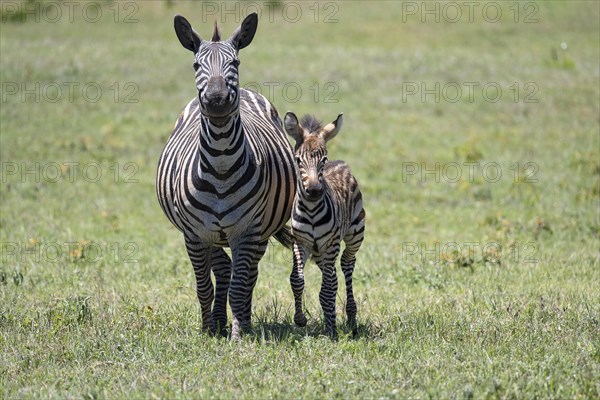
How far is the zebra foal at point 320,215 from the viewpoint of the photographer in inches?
293

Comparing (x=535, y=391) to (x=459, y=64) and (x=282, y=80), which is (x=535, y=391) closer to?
(x=282, y=80)

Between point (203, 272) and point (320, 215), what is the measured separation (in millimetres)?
1333

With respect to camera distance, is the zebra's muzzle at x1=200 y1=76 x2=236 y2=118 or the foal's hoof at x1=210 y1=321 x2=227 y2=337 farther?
the foal's hoof at x1=210 y1=321 x2=227 y2=337

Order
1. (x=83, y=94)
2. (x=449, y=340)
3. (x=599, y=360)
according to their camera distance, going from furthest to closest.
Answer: (x=83, y=94), (x=449, y=340), (x=599, y=360)

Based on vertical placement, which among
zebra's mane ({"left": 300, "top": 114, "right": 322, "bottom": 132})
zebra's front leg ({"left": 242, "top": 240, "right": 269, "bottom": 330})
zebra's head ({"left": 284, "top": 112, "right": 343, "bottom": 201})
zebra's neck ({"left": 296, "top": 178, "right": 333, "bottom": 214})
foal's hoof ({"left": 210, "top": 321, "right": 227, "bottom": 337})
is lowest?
foal's hoof ({"left": 210, "top": 321, "right": 227, "bottom": 337})

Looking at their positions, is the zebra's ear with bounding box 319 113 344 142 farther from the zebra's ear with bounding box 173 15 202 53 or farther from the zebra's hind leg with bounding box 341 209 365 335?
the zebra's ear with bounding box 173 15 202 53

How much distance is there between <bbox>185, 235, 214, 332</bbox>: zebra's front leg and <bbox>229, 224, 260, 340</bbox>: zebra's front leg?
0.40m

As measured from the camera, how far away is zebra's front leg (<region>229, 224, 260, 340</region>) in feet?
25.1

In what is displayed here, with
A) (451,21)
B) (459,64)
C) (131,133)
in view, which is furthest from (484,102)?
(451,21)

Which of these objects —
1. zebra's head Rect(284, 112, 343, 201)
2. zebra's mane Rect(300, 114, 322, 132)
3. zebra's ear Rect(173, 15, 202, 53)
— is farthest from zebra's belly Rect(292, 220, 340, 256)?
zebra's ear Rect(173, 15, 202, 53)

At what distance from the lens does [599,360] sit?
248 inches

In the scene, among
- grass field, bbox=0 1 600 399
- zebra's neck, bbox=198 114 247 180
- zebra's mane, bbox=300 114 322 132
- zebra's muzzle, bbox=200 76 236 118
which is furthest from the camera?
zebra's mane, bbox=300 114 322 132

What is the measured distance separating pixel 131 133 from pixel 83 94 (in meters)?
3.49

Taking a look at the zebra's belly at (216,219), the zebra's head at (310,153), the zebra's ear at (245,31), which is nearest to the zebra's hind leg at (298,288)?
the zebra's belly at (216,219)
